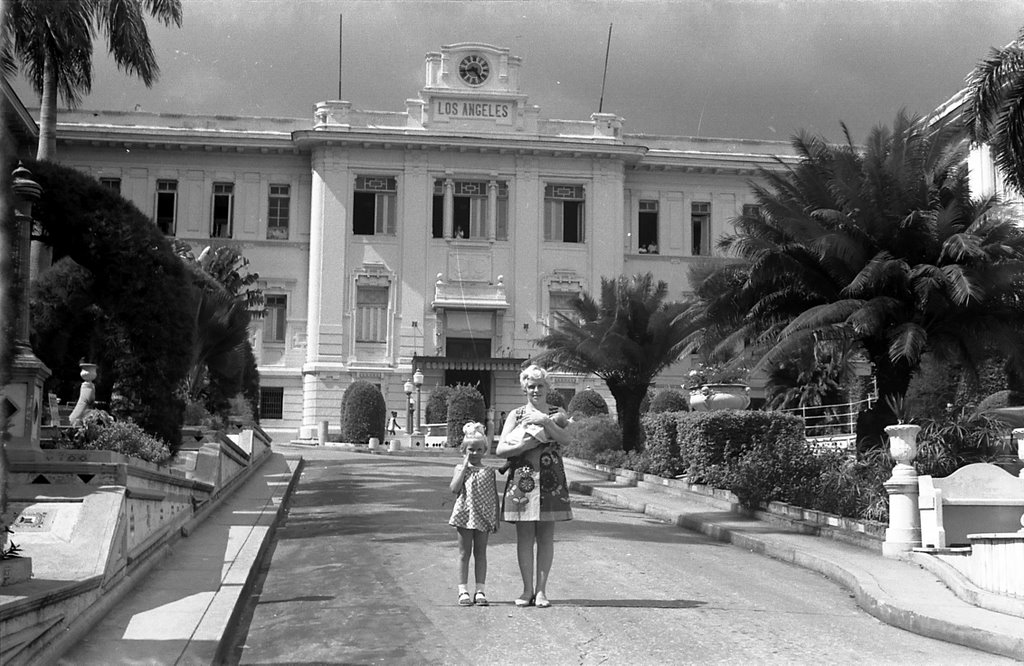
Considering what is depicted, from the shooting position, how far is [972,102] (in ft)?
51.3

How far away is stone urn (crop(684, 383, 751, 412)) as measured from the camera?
22.3 metres

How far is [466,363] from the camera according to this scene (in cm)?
4703

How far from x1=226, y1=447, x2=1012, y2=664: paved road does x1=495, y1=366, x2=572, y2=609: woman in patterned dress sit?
1.19 feet

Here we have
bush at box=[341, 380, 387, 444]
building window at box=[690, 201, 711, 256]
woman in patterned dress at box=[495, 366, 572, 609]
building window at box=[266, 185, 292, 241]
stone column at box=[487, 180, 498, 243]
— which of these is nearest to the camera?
woman in patterned dress at box=[495, 366, 572, 609]

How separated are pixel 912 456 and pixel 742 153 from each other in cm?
4007

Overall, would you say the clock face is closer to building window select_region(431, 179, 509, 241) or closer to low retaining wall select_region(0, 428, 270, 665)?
building window select_region(431, 179, 509, 241)

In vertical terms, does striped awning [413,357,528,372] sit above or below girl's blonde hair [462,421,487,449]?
above

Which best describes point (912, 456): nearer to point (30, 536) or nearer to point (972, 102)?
point (972, 102)

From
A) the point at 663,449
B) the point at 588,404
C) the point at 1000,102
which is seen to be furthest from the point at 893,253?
the point at 588,404

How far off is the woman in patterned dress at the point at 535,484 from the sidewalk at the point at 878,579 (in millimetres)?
2953

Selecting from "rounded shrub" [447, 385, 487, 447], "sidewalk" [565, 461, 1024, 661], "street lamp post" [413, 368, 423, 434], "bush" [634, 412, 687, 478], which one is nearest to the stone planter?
"bush" [634, 412, 687, 478]

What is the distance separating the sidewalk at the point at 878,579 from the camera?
8297 millimetres

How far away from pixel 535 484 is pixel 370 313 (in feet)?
132

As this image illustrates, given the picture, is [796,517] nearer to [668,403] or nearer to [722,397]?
[722,397]
